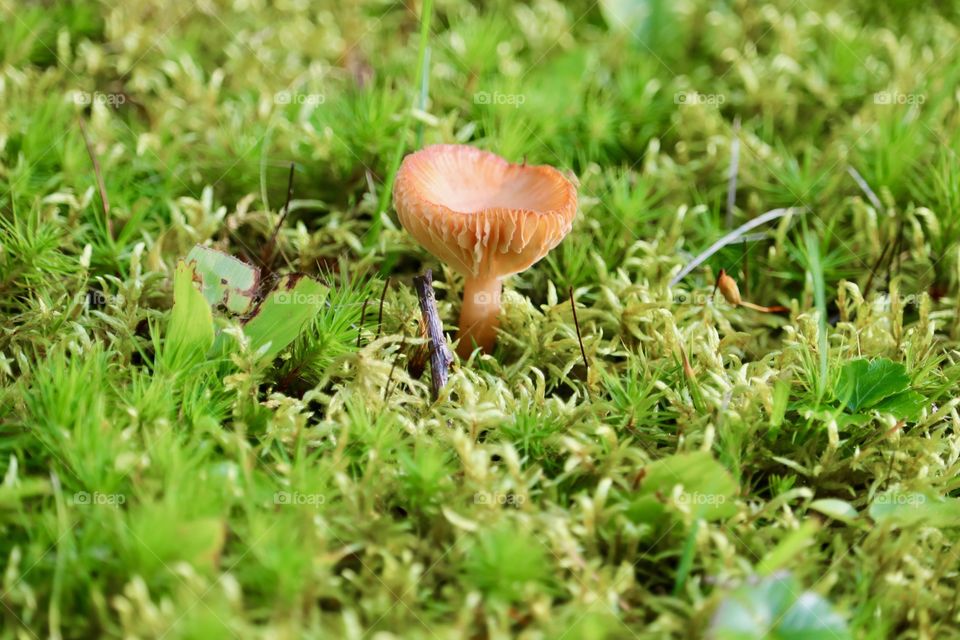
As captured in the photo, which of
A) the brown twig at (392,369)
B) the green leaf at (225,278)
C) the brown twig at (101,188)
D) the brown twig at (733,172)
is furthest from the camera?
the brown twig at (733,172)

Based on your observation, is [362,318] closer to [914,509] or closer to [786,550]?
[786,550]

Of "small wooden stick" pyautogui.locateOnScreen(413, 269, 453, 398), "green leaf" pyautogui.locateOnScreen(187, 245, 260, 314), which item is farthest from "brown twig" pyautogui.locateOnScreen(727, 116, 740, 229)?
"green leaf" pyautogui.locateOnScreen(187, 245, 260, 314)

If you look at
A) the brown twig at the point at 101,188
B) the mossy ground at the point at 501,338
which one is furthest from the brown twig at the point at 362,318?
the brown twig at the point at 101,188

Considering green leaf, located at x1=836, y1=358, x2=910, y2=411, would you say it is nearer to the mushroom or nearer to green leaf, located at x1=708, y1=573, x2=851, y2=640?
green leaf, located at x1=708, y1=573, x2=851, y2=640

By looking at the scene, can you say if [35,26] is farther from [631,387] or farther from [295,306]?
[631,387]

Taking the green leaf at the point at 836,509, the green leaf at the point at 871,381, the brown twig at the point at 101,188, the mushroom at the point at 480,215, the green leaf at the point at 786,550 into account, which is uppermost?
the mushroom at the point at 480,215

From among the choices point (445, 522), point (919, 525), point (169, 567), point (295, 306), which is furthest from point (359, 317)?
point (919, 525)

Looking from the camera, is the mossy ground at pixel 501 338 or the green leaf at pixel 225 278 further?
the green leaf at pixel 225 278

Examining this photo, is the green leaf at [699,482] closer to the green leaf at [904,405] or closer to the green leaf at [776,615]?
the green leaf at [776,615]
